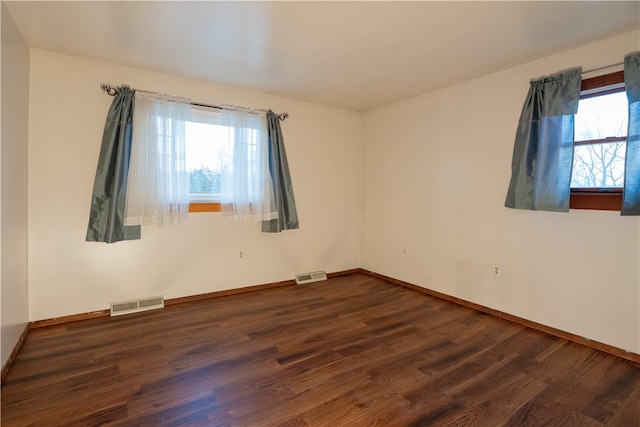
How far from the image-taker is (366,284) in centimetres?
418

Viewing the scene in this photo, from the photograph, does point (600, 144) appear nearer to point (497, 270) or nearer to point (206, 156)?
point (497, 270)

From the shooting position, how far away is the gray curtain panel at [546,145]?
8.25ft

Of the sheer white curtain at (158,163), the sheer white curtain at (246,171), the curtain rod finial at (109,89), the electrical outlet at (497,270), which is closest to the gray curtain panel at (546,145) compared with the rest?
the electrical outlet at (497,270)

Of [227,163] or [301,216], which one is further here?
[301,216]

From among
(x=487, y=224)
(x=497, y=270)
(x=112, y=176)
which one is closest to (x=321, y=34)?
(x=112, y=176)

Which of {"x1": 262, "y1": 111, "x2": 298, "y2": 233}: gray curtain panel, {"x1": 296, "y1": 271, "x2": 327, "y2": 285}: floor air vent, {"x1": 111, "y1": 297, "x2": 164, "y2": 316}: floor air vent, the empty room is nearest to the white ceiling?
the empty room

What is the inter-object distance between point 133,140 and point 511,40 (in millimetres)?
3420

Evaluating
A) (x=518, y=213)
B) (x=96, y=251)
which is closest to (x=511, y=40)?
(x=518, y=213)

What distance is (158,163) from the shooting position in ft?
10.2

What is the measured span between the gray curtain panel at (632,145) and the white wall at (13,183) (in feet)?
13.9

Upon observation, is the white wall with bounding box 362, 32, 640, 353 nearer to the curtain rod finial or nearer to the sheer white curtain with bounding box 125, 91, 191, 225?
the sheer white curtain with bounding box 125, 91, 191, 225

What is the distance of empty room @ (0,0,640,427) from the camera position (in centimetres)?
194

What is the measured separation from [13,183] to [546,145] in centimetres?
418

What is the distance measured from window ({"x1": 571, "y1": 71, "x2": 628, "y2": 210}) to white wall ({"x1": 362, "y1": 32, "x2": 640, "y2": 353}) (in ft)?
0.46
